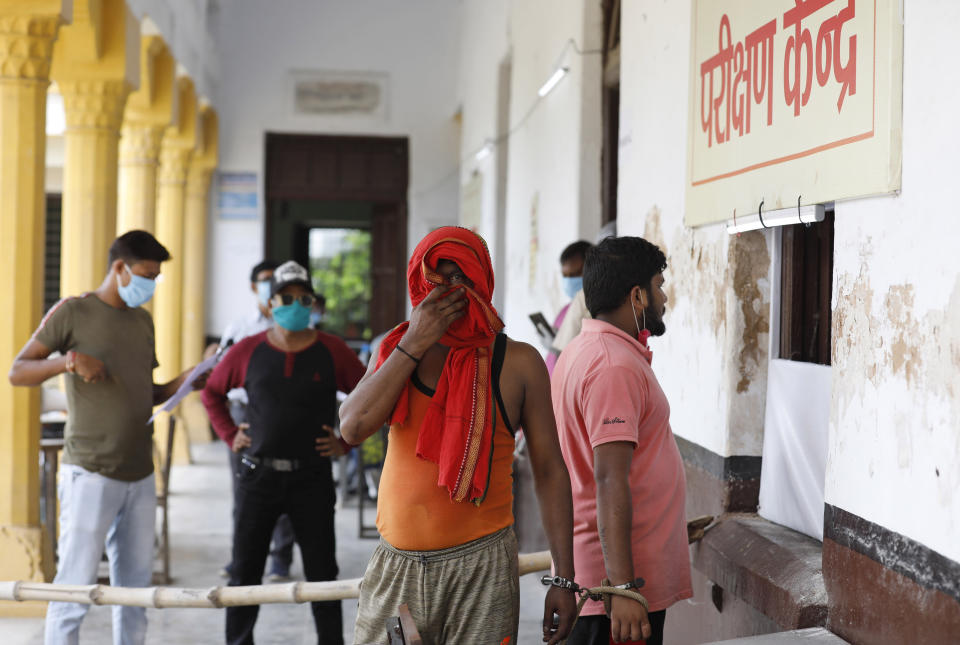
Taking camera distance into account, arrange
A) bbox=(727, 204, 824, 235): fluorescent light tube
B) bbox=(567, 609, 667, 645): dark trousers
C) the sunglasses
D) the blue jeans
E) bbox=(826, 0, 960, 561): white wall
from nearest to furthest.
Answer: bbox=(826, 0, 960, 561): white wall
bbox=(567, 609, 667, 645): dark trousers
bbox=(727, 204, 824, 235): fluorescent light tube
the blue jeans
the sunglasses

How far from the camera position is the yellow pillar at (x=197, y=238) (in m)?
13.0

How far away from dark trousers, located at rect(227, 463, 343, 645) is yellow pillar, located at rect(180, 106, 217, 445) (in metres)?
9.31

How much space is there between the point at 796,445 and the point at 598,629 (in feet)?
3.26

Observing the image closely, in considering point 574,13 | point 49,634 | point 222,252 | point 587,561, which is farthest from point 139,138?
point 587,561

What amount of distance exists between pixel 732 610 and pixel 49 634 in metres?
2.34

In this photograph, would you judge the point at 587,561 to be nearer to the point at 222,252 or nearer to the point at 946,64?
the point at 946,64

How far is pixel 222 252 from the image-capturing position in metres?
13.6

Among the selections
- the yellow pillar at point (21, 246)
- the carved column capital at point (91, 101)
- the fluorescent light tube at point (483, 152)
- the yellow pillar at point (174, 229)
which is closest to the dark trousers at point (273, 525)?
the yellow pillar at point (21, 246)

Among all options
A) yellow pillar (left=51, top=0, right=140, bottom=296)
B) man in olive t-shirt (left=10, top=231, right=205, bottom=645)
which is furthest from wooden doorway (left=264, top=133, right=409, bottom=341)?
man in olive t-shirt (left=10, top=231, right=205, bottom=645)

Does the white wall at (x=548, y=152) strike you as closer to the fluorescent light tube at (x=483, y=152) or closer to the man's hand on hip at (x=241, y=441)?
the fluorescent light tube at (x=483, y=152)

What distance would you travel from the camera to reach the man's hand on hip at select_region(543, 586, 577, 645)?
2232 mm

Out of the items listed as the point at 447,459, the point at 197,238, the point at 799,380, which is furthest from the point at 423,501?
the point at 197,238

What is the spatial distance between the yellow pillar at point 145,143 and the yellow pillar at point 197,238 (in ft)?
9.26

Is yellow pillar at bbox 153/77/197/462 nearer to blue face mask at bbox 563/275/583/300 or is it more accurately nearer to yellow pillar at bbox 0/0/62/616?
yellow pillar at bbox 0/0/62/616
